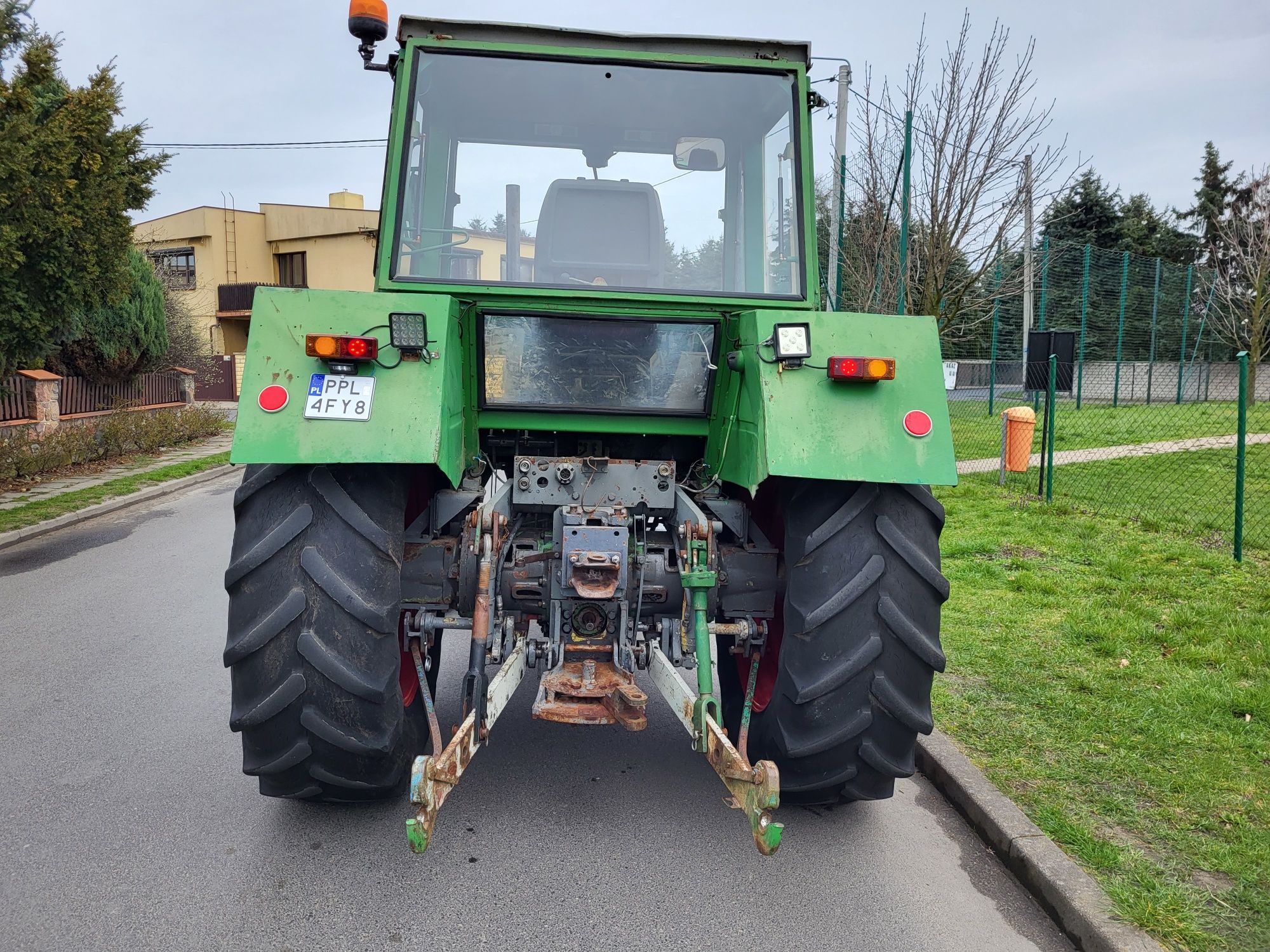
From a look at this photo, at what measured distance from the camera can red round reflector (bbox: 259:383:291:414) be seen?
3.11 m

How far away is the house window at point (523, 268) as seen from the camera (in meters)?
3.85

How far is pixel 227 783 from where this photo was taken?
Result: 4.06 m

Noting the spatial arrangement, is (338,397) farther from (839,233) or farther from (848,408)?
(839,233)

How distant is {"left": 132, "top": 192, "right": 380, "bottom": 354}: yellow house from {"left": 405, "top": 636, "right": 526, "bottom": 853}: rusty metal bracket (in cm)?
3639

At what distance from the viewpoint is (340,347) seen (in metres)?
3.14

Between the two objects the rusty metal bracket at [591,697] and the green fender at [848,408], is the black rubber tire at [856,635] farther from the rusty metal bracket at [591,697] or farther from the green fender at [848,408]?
the rusty metal bracket at [591,697]

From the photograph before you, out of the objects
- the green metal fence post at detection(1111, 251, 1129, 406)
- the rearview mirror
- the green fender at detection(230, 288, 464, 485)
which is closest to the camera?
the green fender at detection(230, 288, 464, 485)

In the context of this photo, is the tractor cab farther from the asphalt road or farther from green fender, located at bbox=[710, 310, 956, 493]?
the asphalt road

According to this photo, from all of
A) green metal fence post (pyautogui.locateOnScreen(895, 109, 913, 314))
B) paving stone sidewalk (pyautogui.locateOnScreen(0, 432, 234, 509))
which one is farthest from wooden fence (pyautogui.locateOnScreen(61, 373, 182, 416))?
green metal fence post (pyautogui.locateOnScreen(895, 109, 913, 314))

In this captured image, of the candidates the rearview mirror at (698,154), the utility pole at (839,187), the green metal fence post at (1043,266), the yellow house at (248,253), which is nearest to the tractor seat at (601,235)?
the rearview mirror at (698,154)

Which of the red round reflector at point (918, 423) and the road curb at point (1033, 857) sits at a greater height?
the red round reflector at point (918, 423)

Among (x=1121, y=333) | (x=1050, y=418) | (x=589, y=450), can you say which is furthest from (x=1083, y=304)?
(x=589, y=450)

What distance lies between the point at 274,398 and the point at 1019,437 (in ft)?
33.8

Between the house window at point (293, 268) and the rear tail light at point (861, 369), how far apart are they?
39.1 metres
